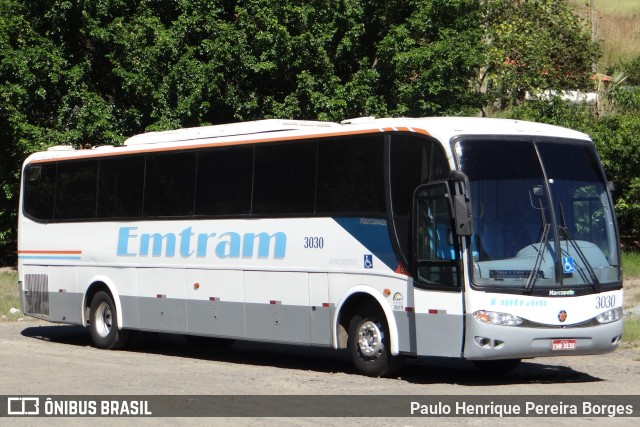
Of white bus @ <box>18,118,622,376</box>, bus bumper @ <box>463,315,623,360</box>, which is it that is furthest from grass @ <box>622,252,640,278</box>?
bus bumper @ <box>463,315,623,360</box>

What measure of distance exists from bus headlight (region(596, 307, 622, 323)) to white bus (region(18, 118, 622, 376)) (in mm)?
22

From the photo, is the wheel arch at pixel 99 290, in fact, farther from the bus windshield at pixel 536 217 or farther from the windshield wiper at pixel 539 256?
the windshield wiper at pixel 539 256

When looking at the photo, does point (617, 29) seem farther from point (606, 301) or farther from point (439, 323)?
point (439, 323)

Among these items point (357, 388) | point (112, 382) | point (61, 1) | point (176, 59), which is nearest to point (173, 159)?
point (112, 382)

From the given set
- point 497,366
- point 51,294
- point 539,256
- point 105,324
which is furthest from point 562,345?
point 51,294

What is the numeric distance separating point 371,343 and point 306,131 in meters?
3.31

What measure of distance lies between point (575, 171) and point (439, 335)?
2.86 meters

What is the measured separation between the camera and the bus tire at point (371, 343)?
14.6m

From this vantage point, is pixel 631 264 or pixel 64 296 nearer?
pixel 64 296

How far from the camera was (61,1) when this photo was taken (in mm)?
28703

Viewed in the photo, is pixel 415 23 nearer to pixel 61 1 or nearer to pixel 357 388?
pixel 61 1

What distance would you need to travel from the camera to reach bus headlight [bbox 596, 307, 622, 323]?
13945 millimetres

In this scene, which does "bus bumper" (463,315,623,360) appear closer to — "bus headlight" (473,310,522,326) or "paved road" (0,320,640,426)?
"bus headlight" (473,310,522,326)

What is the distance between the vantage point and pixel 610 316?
46.2ft
